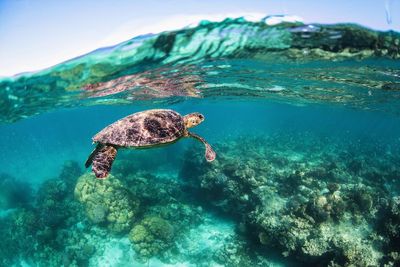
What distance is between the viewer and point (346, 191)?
545 inches

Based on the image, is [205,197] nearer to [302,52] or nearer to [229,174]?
[229,174]

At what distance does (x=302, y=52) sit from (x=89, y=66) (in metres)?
10.9

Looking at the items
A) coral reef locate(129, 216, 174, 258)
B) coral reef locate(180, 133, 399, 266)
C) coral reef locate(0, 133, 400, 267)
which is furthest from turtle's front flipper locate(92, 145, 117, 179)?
coral reef locate(180, 133, 399, 266)

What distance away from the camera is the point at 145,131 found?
8117 millimetres

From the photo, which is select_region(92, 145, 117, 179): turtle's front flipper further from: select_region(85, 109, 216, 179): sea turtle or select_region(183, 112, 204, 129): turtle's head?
select_region(183, 112, 204, 129): turtle's head

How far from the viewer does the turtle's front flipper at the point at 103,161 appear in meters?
6.91

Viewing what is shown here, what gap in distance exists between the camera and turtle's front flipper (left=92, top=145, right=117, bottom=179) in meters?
6.91

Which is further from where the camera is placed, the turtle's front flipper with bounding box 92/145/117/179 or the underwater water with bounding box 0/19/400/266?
the underwater water with bounding box 0/19/400/266

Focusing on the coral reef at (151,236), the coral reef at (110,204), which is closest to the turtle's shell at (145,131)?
the coral reef at (151,236)

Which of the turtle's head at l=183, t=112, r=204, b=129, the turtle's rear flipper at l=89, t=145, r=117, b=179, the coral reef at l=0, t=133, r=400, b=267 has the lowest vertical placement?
the coral reef at l=0, t=133, r=400, b=267

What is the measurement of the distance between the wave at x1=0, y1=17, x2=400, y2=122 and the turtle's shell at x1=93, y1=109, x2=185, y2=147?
12.8 feet

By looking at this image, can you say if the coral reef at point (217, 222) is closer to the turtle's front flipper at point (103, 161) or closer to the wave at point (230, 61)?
the turtle's front flipper at point (103, 161)

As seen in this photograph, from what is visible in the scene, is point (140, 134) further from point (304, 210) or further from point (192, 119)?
point (304, 210)

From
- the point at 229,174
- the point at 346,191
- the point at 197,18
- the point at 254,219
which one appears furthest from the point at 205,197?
the point at 197,18
